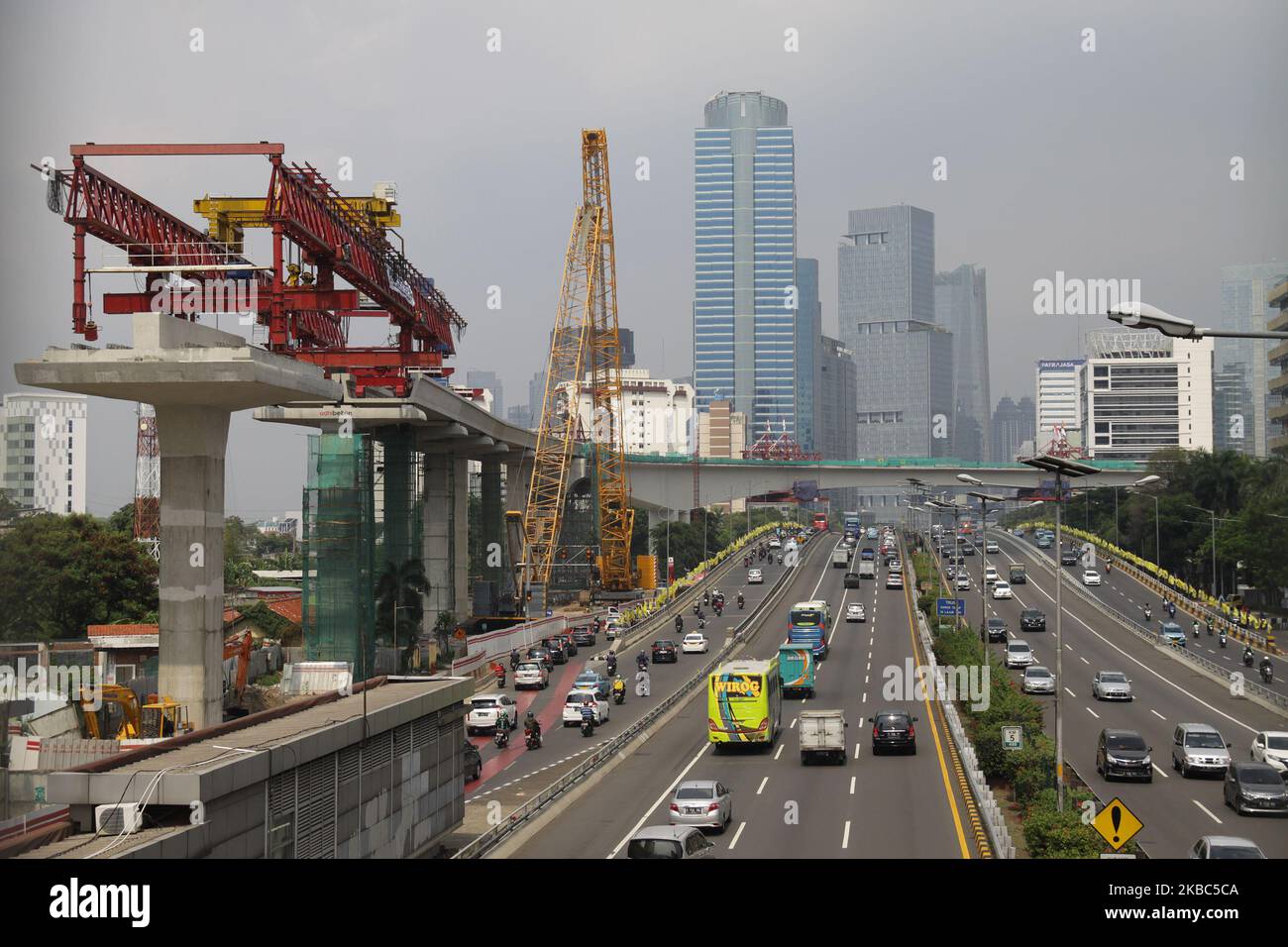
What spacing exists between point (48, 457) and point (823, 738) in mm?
144352

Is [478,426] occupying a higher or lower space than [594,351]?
lower

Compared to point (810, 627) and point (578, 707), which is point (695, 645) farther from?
point (578, 707)

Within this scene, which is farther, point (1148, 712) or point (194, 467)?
point (1148, 712)

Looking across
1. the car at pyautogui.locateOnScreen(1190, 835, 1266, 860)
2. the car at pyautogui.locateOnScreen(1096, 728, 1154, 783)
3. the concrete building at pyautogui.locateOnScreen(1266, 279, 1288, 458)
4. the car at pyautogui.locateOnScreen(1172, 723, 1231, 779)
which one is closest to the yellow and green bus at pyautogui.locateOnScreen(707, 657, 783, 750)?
the car at pyautogui.locateOnScreen(1096, 728, 1154, 783)

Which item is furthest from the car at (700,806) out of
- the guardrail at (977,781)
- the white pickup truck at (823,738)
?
the white pickup truck at (823,738)

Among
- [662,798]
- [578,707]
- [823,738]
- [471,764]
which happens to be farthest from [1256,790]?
[578,707]

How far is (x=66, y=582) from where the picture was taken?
214 ft

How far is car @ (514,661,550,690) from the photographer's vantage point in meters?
54.1

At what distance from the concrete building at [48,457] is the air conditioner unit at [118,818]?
483 ft
